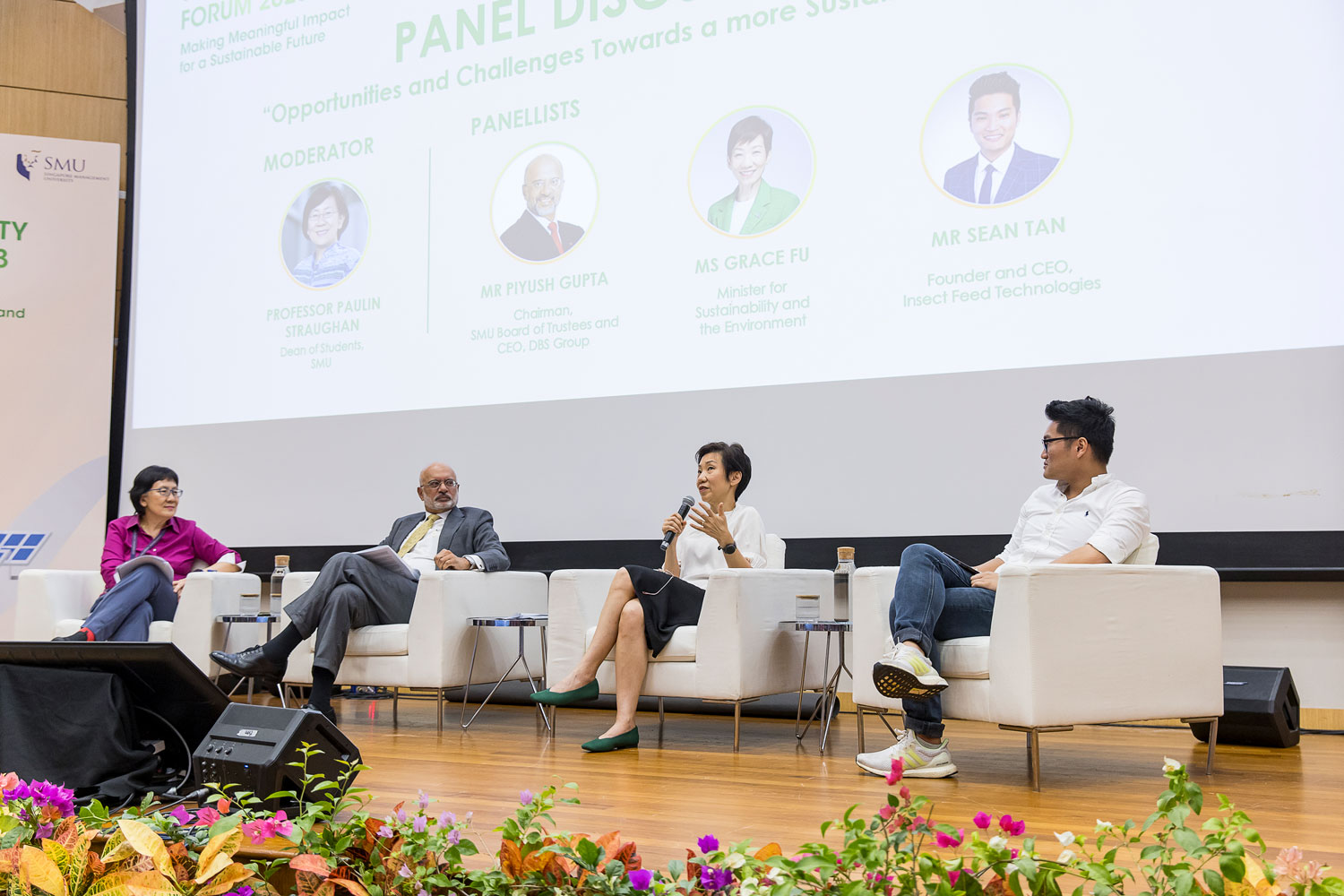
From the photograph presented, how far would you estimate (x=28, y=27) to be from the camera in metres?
5.98

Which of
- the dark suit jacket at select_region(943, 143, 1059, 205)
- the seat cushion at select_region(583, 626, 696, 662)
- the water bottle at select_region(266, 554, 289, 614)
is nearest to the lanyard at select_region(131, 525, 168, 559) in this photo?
the water bottle at select_region(266, 554, 289, 614)

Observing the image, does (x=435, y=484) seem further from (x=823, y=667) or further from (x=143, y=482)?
(x=823, y=667)

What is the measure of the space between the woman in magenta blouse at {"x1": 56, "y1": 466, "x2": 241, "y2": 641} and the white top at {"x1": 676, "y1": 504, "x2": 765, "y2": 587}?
1969mm

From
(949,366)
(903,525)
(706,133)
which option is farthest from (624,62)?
(903,525)

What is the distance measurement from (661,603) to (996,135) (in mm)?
1963

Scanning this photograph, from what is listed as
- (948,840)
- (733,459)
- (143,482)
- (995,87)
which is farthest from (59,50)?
(948,840)

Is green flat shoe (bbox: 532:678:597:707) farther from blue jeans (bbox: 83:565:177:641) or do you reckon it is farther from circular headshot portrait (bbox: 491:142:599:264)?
circular headshot portrait (bbox: 491:142:599:264)

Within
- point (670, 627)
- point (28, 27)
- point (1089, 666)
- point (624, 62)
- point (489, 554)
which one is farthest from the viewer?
point (28, 27)

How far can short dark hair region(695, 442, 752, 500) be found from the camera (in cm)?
378

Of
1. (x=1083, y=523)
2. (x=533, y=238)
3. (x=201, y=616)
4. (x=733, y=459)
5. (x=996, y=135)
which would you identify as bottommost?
(x=201, y=616)

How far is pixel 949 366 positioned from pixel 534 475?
176 centimetres

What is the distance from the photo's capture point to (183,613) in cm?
434

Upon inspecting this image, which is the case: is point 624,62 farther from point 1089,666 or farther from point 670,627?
point 1089,666

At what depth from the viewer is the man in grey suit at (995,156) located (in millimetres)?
3803
